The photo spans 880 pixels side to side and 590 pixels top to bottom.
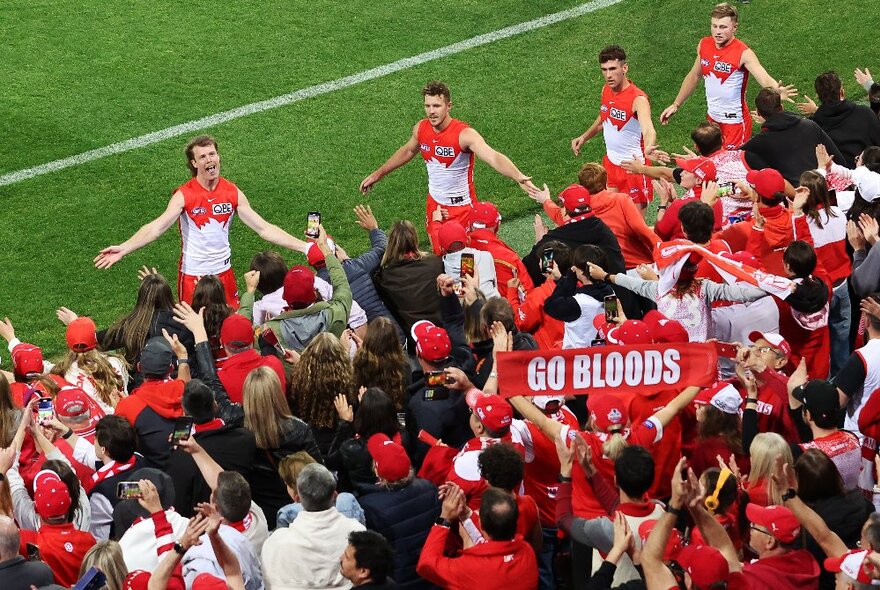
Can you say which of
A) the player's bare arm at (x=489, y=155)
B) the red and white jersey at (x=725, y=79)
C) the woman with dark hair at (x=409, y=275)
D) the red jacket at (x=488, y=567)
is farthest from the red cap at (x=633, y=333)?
the red and white jersey at (x=725, y=79)

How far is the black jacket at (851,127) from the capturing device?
10203 mm

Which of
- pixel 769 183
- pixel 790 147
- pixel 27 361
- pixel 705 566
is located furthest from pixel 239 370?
pixel 790 147

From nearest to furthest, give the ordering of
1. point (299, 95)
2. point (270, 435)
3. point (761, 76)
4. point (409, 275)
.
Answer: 1. point (270, 435)
2. point (409, 275)
3. point (761, 76)
4. point (299, 95)

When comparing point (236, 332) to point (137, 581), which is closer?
point (137, 581)

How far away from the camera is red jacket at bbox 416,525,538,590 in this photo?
535 centimetres

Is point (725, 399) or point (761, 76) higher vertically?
point (761, 76)

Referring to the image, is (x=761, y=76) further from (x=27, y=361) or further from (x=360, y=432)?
(x=27, y=361)

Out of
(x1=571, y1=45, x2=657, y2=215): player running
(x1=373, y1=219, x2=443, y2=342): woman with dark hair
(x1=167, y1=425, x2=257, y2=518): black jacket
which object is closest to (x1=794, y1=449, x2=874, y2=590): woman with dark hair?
(x1=167, y1=425, x2=257, y2=518): black jacket

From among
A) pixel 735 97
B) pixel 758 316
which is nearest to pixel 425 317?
pixel 758 316

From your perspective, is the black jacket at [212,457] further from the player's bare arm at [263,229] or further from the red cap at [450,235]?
the player's bare arm at [263,229]

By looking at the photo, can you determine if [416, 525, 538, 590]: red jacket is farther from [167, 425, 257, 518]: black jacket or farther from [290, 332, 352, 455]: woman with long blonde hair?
[290, 332, 352, 455]: woman with long blonde hair

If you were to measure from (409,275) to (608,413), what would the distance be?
9.56ft

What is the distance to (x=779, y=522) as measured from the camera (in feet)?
16.9

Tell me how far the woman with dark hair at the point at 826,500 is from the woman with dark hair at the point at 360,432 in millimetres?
1844
